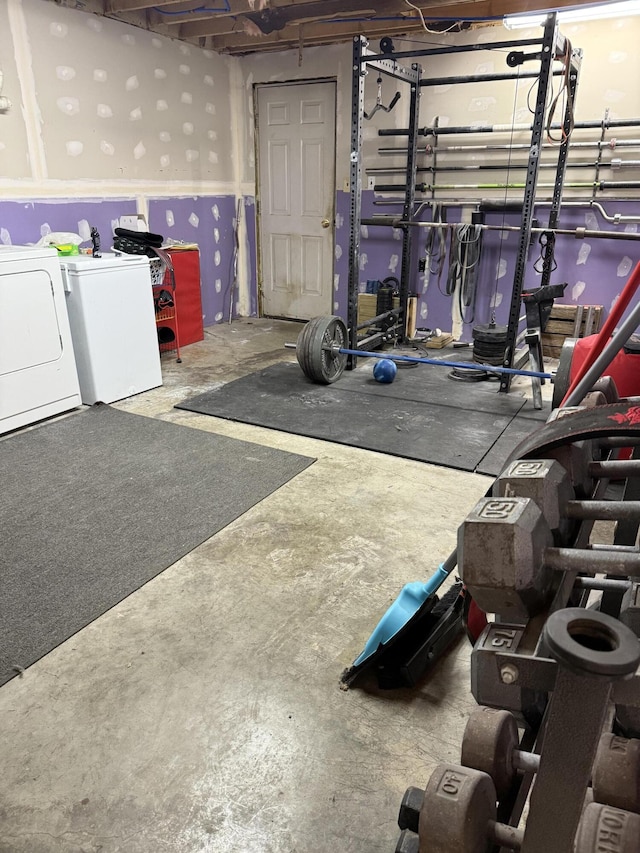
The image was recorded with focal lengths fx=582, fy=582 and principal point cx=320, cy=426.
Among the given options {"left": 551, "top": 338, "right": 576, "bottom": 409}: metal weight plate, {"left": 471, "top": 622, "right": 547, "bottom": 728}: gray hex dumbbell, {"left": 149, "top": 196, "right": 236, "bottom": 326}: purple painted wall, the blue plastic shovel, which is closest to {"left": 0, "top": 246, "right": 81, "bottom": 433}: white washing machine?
{"left": 149, "top": 196, "right": 236, "bottom": 326}: purple painted wall

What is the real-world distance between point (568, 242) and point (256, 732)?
15.8 feet

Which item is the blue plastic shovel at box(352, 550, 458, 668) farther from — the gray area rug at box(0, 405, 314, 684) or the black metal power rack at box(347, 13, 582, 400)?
the black metal power rack at box(347, 13, 582, 400)

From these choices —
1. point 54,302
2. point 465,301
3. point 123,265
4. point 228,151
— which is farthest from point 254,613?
point 228,151

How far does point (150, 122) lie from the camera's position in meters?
5.29

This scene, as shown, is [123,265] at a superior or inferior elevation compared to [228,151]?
inferior

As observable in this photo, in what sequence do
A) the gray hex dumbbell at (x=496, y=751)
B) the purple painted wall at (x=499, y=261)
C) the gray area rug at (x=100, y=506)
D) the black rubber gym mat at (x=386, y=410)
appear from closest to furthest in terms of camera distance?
the gray hex dumbbell at (x=496, y=751) < the gray area rug at (x=100, y=506) < the black rubber gym mat at (x=386, y=410) < the purple painted wall at (x=499, y=261)

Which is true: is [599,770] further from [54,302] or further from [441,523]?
[54,302]

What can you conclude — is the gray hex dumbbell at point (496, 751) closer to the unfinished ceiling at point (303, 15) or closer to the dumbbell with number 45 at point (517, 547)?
the dumbbell with number 45 at point (517, 547)

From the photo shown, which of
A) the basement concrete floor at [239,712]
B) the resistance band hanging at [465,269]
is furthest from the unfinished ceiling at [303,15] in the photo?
the basement concrete floor at [239,712]

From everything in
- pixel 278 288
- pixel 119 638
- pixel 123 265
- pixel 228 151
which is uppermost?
pixel 228 151

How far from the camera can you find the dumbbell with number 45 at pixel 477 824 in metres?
0.76

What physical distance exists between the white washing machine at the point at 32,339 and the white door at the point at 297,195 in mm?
3179

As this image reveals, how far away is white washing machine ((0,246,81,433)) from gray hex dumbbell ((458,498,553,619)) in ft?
11.4

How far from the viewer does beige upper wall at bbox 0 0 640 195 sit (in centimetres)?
425
